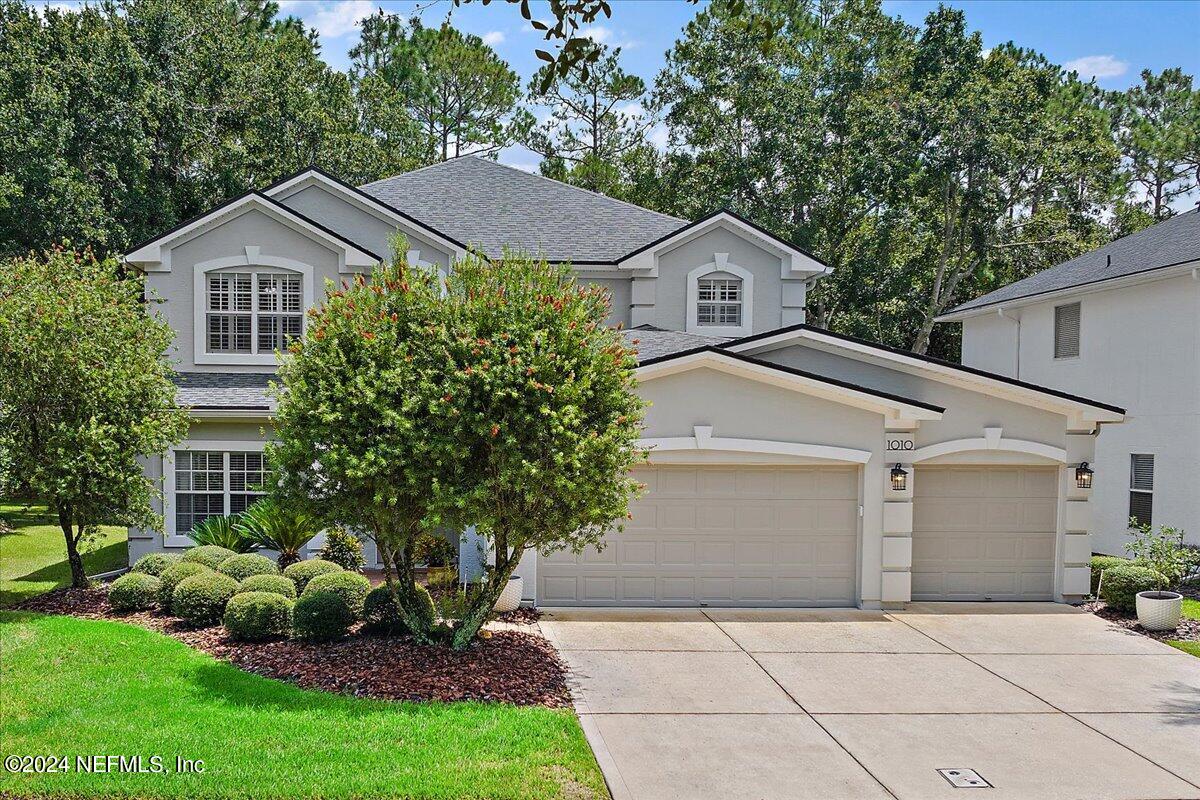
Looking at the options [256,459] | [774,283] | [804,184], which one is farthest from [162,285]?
[804,184]

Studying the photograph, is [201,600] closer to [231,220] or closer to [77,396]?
[77,396]

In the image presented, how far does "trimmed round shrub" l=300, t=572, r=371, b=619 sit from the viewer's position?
11.7 metres

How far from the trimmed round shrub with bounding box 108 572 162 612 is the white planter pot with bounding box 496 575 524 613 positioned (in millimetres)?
4557

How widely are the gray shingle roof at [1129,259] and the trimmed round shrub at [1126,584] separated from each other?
6190mm

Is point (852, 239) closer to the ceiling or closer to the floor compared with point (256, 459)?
closer to the ceiling

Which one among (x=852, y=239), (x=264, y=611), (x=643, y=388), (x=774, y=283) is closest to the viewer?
(x=264, y=611)

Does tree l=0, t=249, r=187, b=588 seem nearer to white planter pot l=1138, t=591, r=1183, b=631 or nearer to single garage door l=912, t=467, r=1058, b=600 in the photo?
single garage door l=912, t=467, r=1058, b=600

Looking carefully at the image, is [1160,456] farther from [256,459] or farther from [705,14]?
[705,14]

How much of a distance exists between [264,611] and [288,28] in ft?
113

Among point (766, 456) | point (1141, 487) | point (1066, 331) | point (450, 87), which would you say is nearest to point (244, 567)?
point (766, 456)

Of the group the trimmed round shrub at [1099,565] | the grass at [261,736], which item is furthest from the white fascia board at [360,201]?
the trimmed round shrub at [1099,565]

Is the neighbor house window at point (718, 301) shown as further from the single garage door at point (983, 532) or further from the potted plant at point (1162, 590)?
the potted plant at point (1162, 590)

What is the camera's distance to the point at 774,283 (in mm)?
20875

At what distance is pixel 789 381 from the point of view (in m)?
13.7
